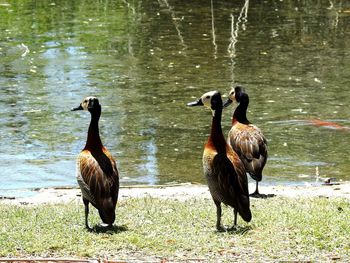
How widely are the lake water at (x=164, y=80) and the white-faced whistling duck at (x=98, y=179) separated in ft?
10.2

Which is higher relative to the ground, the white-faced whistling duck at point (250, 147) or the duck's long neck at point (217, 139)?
the duck's long neck at point (217, 139)

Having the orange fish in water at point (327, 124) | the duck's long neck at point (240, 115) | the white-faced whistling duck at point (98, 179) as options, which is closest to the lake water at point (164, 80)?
the orange fish in water at point (327, 124)

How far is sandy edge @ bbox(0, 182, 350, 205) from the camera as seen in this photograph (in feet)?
40.2

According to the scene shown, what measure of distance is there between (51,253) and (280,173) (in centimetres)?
619

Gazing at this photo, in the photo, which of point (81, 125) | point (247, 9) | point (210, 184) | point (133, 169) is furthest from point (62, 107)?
point (247, 9)

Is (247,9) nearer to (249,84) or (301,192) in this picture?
(249,84)

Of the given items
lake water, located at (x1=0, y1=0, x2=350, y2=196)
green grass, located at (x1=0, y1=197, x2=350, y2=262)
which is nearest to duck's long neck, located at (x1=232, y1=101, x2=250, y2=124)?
lake water, located at (x1=0, y1=0, x2=350, y2=196)

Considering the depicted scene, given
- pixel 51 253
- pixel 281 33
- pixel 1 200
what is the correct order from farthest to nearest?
pixel 281 33
pixel 1 200
pixel 51 253

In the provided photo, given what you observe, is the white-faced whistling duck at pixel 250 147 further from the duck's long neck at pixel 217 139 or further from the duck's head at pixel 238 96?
the duck's long neck at pixel 217 139

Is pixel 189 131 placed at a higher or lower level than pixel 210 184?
lower

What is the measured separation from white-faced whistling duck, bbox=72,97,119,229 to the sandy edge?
71.4 inches

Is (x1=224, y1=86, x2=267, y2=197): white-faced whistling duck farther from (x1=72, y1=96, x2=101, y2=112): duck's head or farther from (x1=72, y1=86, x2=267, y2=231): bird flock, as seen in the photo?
(x1=72, y1=96, x2=101, y2=112): duck's head

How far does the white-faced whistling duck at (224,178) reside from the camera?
982 centimetres

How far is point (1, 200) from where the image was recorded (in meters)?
12.3
